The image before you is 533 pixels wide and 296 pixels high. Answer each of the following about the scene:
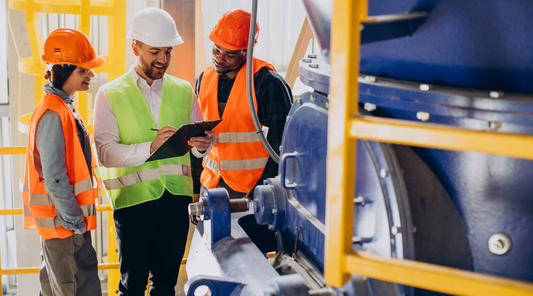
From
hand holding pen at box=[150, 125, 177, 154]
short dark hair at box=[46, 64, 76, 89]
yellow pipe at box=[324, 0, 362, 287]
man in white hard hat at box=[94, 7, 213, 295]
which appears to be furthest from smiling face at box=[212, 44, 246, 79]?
yellow pipe at box=[324, 0, 362, 287]

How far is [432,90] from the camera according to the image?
4.06ft

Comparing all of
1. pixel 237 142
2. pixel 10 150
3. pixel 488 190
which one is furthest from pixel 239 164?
pixel 488 190

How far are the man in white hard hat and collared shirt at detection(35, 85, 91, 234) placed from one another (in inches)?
9.6

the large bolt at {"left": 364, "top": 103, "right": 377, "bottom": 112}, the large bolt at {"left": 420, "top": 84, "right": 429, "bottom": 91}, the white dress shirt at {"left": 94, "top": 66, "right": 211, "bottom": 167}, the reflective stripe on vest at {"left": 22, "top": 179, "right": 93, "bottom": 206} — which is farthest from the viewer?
the white dress shirt at {"left": 94, "top": 66, "right": 211, "bottom": 167}

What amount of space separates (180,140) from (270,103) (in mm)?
743

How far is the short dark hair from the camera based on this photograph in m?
2.62

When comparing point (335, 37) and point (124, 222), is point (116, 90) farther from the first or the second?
point (335, 37)

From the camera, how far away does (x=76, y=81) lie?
2.68 metres

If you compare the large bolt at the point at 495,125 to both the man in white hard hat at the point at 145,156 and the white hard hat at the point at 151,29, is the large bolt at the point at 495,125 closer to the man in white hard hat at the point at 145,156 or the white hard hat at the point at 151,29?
the man in white hard hat at the point at 145,156

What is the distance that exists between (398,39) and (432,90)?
0.65 ft

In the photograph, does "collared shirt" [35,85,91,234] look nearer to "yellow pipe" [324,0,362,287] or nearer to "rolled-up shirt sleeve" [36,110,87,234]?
"rolled-up shirt sleeve" [36,110,87,234]

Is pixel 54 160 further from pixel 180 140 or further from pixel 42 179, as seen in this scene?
pixel 180 140

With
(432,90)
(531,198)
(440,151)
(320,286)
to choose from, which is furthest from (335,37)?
(320,286)

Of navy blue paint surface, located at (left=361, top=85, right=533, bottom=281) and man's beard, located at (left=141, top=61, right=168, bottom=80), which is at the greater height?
man's beard, located at (left=141, top=61, right=168, bottom=80)
